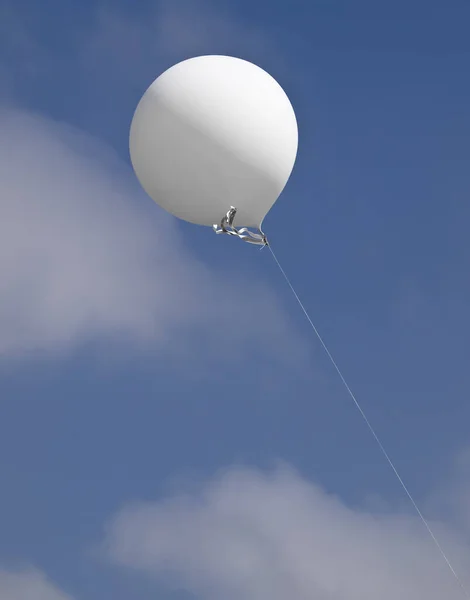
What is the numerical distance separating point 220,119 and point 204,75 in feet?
3.44

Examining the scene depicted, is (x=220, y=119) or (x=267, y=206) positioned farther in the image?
(x=267, y=206)

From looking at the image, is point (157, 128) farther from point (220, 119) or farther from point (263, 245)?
point (263, 245)

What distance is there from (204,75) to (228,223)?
2.94 m

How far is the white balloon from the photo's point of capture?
1856 centimetres

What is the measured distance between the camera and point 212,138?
18484mm

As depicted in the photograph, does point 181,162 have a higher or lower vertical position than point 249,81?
lower

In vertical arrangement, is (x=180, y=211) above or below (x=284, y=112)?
below

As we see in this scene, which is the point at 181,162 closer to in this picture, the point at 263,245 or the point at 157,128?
the point at 157,128

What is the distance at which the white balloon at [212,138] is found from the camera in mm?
18562

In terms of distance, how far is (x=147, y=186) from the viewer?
19719 mm

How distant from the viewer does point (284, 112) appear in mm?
19625

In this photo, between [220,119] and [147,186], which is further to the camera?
[147,186]

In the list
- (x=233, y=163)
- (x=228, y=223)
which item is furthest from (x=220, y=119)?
(x=228, y=223)

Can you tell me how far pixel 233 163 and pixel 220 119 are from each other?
873mm
